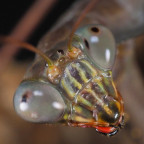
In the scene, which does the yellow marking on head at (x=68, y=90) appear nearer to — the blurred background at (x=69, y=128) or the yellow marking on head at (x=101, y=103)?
the yellow marking on head at (x=101, y=103)

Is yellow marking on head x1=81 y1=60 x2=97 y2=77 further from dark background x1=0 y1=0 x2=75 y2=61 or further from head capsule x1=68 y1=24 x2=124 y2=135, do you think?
dark background x1=0 y1=0 x2=75 y2=61

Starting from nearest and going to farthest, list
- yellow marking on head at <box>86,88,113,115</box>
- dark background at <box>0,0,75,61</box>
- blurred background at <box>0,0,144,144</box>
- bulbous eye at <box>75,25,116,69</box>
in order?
yellow marking on head at <box>86,88,113,115</box>, bulbous eye at <box>75,25,116,69</box>, blurred background at <box>0,0,144,144</box>, dark background at <box>0,0,75,61</box>

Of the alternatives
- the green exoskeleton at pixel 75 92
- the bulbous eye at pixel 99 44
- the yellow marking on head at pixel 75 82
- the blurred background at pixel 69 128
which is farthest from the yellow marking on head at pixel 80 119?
the blurred background at pixel 69 128

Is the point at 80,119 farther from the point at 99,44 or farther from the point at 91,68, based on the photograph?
the point at 99,44

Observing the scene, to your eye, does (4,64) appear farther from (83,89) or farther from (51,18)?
(83,89)

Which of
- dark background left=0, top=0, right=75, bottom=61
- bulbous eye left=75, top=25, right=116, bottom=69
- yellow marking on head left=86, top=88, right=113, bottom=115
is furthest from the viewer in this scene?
dark background left=0, top=0, right=75, bottom=61

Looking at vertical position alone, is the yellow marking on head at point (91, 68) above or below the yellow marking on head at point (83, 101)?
above

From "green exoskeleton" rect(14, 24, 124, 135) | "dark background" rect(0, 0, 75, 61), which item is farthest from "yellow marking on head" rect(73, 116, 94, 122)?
"dark background" rect(0, 0, 75, 61)
